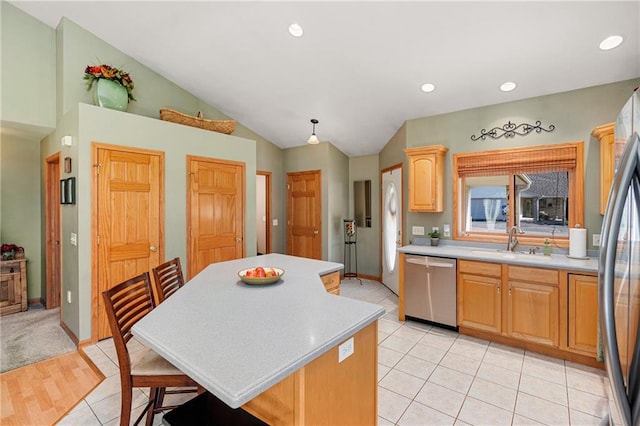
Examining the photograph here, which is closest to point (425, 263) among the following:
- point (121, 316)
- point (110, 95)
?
point (121, 316)

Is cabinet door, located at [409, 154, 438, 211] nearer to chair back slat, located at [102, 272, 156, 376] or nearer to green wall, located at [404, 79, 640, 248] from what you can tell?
green wall, located at [404, 79, 640, 248]

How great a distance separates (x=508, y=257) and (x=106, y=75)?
4.60 metres

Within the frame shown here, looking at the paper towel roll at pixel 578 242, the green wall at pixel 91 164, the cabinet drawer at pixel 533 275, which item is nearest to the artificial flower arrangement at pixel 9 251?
the green wall at pixel 91 164

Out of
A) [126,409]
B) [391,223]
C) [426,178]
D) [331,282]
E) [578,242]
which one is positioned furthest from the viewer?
[391,223]

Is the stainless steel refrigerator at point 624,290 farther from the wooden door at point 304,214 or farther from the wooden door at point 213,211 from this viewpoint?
the wooden door at point 304,214

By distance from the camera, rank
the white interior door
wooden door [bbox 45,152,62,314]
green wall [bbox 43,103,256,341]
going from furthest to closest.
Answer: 1. the white interior door
2. wooden door [bbox 45,152,62,314]
3. green wall [bbox 43,103,256,341]

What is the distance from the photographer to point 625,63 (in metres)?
2.74

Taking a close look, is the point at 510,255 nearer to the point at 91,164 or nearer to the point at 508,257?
the point at 508,257

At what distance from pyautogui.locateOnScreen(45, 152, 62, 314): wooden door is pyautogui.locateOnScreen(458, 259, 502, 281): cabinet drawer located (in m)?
5.13

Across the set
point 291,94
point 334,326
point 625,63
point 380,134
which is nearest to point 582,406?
point 334,326

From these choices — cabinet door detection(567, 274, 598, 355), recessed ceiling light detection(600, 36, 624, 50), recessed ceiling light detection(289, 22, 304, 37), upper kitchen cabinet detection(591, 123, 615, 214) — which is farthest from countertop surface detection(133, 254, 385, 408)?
recessed ceiling light detection(600, 36, 624, 50)

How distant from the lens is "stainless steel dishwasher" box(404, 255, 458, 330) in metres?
3.37

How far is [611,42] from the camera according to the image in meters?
2.53

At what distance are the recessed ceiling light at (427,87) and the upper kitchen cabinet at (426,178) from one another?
661 mm
